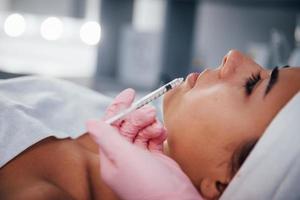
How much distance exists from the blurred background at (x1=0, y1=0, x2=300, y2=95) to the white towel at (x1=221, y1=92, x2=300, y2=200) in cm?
126

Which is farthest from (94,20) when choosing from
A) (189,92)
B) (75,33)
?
(189,92)

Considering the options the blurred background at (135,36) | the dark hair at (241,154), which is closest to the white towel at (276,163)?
the dark hair at (241,154)

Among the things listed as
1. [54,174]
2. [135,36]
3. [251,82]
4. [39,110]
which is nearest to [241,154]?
[251,82]

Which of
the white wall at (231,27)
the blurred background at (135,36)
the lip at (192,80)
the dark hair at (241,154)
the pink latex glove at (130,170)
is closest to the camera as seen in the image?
the pink latex glove at (130,170)

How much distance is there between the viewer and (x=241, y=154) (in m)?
0.65

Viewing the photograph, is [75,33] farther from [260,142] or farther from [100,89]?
[260,142]

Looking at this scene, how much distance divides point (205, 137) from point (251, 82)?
0.13 meters

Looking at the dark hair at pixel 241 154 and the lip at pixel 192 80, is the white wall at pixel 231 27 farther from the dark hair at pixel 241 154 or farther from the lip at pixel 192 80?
the dark hair at pixel 241 154

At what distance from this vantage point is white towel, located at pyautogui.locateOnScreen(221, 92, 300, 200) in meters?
0.60

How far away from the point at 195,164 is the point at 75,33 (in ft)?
6.34

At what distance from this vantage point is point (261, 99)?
67 centimetres

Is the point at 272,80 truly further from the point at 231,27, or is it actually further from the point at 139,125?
the point at 231,27

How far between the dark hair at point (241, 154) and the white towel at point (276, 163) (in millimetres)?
28

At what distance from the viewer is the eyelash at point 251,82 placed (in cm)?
69
